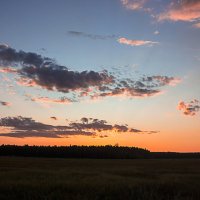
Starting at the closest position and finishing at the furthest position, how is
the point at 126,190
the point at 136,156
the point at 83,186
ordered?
the point at 126,190, the point at 83,186, the point at 136,156

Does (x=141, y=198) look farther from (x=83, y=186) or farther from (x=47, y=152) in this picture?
(x=47, y=152)

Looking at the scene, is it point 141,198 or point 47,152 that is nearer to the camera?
point 141,198

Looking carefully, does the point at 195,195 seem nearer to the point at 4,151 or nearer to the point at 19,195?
the point at 19,195

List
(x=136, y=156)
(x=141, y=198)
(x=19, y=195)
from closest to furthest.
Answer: (x=141, y=198) < (x=19, y=195) < (x=136, y=156)

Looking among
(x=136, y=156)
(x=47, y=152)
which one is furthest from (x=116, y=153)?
(x=47, y=152)

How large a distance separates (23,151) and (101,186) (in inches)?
4739

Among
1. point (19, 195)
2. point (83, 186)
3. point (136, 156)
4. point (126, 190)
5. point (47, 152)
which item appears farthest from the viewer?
point (136, 156)

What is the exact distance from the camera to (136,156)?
150 meters

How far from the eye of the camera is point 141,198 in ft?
64.2

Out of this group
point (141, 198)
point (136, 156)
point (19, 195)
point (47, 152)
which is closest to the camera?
point (141, 198)

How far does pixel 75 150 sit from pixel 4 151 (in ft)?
83.6

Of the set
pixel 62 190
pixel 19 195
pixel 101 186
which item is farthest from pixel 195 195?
pixel 19 195

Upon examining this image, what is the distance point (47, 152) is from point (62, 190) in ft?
390

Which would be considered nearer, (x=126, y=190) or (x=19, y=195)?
(x=19, y=195)
